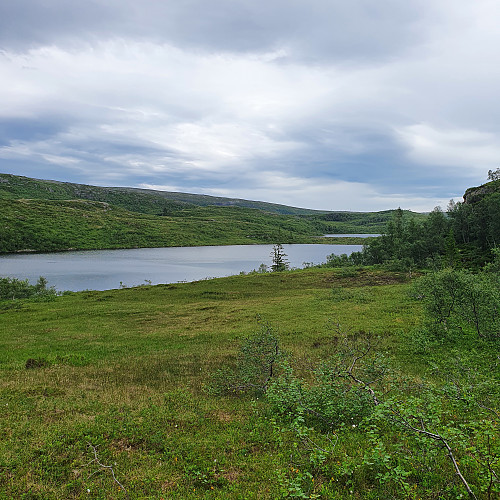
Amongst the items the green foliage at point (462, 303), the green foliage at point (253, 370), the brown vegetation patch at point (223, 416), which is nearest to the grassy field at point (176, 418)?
the brown vegetation patch at point (223, 416)

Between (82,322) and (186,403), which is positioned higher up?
(186,403)

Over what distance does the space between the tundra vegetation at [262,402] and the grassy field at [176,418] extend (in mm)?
62

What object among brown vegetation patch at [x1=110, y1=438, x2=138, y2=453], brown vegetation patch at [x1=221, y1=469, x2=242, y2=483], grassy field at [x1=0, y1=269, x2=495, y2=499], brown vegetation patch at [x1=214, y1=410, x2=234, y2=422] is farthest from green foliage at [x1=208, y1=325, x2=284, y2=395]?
brown vegetation patch at [x1=221, y1=469, x2=242, y2=483]

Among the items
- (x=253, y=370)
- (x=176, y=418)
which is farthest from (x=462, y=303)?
(x=176, y=418)

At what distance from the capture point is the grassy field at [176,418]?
7.18m

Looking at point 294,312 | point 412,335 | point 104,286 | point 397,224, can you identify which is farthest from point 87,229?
point 412,335

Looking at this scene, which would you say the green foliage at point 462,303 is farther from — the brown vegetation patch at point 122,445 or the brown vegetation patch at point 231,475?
the brown vegetation patch at point 122,445

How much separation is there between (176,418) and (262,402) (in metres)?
3.39

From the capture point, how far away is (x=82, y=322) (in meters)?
33.3

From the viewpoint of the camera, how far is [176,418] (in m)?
11.0

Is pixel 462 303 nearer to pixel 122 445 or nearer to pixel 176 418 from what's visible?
pixel 176 418

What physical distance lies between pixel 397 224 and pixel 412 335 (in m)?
82.5

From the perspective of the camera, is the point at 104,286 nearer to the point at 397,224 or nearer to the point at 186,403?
the point at 186,403

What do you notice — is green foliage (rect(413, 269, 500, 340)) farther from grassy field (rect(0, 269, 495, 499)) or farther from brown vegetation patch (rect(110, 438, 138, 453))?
brown vegetation patch (rect(110, 438, 138, 453))
